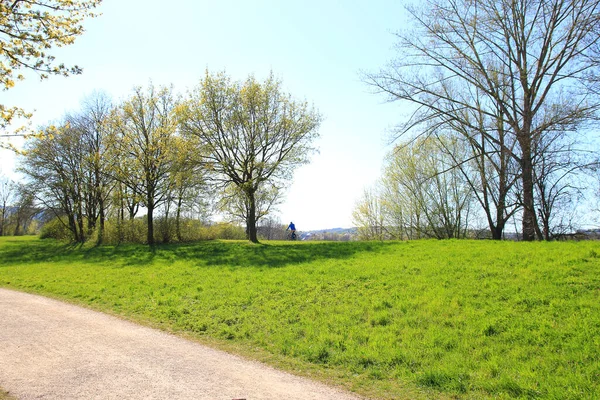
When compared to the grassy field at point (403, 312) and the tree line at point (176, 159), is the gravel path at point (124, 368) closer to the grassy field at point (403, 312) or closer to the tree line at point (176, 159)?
the grassy field at point (403, 312)

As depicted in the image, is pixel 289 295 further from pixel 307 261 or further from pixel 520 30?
pixel 520 30

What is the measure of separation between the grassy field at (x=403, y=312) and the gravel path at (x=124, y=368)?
658 millimetres

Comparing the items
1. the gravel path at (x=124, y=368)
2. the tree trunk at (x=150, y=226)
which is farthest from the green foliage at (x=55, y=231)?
the gravel path at (x=124, y=368)

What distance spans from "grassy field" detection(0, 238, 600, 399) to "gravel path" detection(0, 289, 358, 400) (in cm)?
66

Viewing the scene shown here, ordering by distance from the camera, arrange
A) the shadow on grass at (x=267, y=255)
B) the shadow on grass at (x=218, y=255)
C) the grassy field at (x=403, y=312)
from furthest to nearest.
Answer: the shadow on grass at (x=218, y=255) < the shadow on grass at (x=267, y=255) < the grassy field at (x=403, y=312)

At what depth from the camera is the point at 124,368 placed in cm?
575

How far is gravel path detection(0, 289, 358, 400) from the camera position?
16.1 ft

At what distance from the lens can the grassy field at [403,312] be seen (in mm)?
5312

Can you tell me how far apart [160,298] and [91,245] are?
2235cm

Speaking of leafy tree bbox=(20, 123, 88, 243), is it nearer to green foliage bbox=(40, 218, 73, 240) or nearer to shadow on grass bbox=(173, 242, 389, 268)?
green foliage bbox=(40, 218, 73, 240)

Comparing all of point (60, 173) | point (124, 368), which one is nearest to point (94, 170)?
point (60, 173)

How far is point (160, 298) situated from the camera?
1098 cm

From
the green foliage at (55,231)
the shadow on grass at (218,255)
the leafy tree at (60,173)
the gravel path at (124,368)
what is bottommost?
the gravel path at (124,368)

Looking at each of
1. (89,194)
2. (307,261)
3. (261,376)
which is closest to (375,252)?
(307,261)
